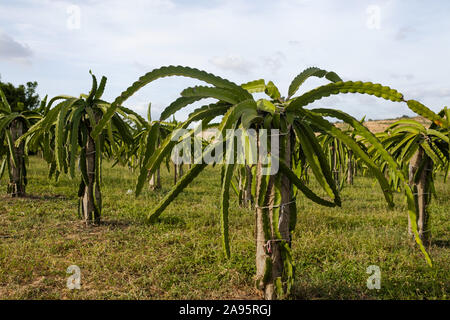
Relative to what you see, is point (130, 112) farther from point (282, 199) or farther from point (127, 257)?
point (282, 199)

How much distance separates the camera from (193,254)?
12.1ft

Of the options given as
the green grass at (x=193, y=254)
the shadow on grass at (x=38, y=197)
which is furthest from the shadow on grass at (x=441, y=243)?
the shadow on grass at (x=38, y=197)

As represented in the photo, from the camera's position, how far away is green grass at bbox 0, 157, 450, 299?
2875 mm

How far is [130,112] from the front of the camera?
4625mm

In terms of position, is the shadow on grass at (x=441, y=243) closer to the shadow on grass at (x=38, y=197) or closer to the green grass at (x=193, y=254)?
the green grass at (x=193, y=254)

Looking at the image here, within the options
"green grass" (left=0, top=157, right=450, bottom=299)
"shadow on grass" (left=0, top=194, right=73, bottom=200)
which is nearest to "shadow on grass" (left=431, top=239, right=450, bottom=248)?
"green grass" (left=0, top=157, right=450, bottom=299)

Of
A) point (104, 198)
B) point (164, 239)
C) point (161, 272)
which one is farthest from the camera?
point (104, 198)

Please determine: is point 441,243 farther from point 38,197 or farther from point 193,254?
point 38,197

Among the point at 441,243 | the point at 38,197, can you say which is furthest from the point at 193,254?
the point at 38,197

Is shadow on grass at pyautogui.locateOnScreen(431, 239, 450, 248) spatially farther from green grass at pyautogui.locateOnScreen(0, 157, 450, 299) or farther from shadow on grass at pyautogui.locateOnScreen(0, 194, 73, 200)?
shadow on grass at pyautogui.locateOnScreen(0, 194, 73, 200)
